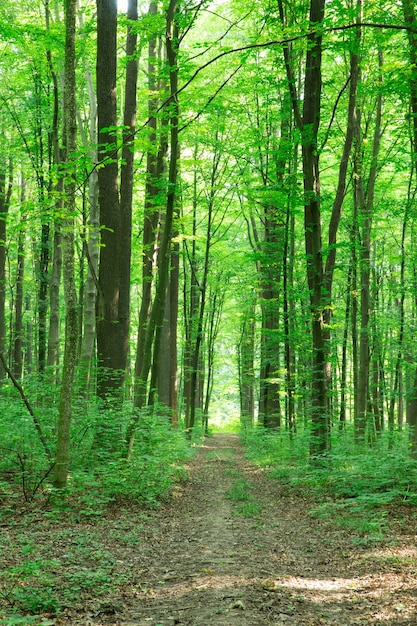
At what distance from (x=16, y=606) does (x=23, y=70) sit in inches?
654

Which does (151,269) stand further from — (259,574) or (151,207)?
(259,574)

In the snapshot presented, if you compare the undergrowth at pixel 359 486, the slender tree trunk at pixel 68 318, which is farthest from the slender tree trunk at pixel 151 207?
the undergrowth at pixel 359 486

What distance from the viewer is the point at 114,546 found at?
19.8 feet

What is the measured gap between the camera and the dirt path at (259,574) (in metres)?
3.93

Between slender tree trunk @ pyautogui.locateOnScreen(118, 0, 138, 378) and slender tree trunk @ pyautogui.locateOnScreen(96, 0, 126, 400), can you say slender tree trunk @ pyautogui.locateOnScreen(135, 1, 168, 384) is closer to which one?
slender tree trunk @ pyautogui.locateOnScreen(118, 0, 138, 378)

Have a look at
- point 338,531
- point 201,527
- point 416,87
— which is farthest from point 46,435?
point 416,87

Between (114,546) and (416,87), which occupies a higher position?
(416,87)

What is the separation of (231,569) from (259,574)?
31 cm

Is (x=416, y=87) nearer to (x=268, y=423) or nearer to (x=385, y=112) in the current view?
(x=385, y=112)

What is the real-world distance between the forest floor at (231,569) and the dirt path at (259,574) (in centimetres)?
1

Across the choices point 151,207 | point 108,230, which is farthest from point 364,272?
point 108,230

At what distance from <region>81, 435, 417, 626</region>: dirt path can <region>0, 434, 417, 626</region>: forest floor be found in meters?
0.01

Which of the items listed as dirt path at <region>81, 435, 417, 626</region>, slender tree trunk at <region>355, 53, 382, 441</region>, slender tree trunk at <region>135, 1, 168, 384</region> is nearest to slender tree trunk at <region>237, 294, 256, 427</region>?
slender tree trunk at <region>355, 53, 382, 441</region>

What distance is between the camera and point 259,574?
491 centimetres
